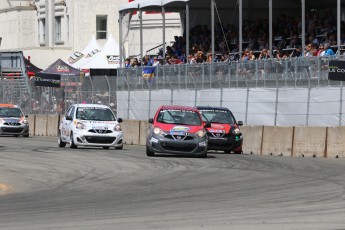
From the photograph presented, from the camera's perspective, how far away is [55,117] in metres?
49.8

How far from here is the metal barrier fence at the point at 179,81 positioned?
35.6 meters

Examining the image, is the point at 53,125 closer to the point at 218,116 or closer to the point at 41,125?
the point at 41,125

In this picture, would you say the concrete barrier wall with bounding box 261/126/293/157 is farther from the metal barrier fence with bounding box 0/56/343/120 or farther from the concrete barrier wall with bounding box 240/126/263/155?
the metal barrier fence with bounding box 0/56/343/120

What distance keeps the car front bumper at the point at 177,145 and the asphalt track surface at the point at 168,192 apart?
405 millimetres

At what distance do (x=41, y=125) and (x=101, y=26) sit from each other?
83.0 feet

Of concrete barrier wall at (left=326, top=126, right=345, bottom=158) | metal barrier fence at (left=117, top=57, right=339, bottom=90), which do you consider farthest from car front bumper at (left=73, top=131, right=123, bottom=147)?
concrete barrier wall at (left=326, top=126, right=345, bottom=158)

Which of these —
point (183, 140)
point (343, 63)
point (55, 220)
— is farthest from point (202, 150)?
point (55, 220)

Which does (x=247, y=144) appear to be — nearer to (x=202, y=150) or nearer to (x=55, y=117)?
(x=202, y=150)

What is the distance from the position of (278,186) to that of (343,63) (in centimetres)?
1200

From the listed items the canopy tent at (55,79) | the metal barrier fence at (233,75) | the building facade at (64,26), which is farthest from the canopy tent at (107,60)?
the metal barrier fence at (233,75)

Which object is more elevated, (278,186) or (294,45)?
(294,45)

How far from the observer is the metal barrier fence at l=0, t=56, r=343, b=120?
3559 cm

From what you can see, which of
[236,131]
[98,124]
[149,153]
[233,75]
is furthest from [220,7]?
[149,153]

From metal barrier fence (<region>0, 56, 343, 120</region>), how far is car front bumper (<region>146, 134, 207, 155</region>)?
Answer: 6214mm
